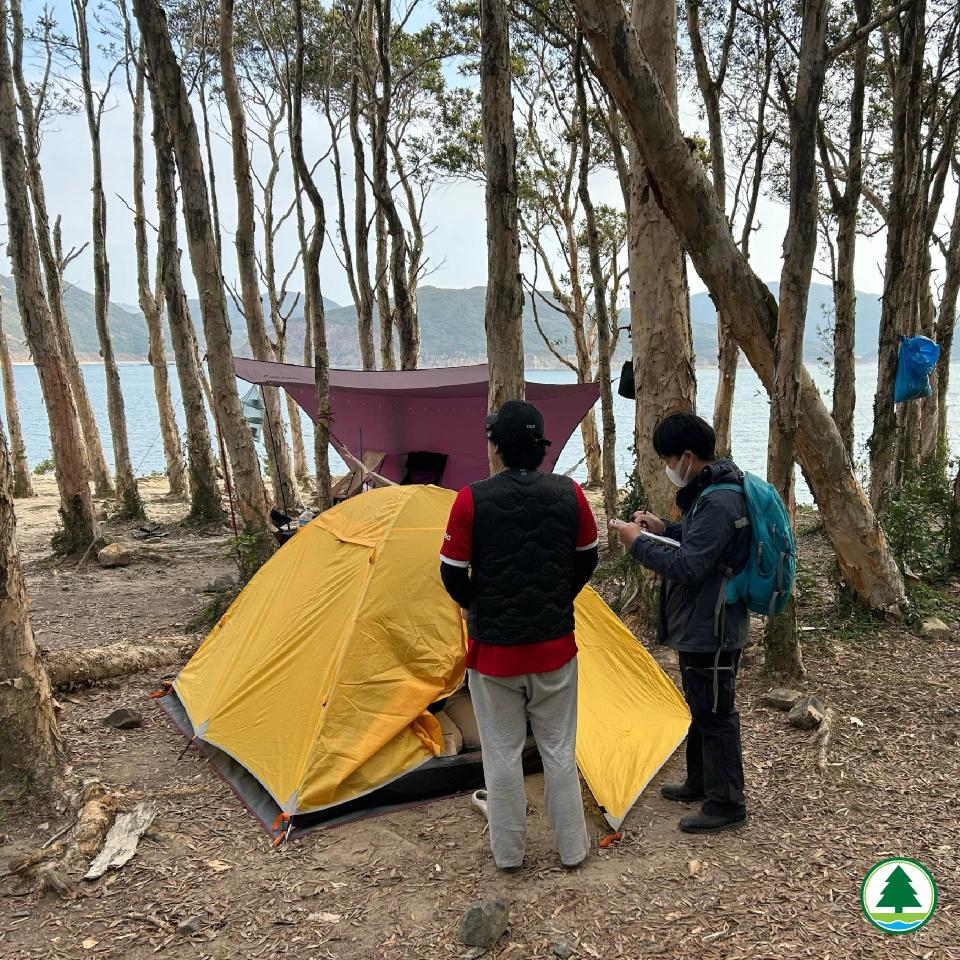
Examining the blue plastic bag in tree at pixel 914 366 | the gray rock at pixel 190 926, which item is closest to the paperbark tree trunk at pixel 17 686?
the gray rock at pixel 190 926

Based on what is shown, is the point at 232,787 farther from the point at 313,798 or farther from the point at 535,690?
the point at 535,690

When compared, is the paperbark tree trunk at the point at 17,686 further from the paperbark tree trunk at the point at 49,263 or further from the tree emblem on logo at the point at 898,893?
the paperbark tree trunk at the point at 49,263

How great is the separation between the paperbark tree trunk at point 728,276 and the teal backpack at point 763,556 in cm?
192

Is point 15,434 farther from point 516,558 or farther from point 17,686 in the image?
point 516,558

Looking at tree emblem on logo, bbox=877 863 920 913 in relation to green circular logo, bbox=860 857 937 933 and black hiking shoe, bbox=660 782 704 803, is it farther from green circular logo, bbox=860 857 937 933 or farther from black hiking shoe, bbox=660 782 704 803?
black hiking shoe, bbox=660 782 704 803

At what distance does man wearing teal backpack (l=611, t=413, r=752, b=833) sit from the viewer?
8.17 ft

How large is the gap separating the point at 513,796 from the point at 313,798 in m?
0.86

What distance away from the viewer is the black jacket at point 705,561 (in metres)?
2.47

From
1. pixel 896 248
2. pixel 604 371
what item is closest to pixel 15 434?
pixel 604 371

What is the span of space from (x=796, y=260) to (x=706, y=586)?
2.08 m

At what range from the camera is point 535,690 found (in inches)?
95.8

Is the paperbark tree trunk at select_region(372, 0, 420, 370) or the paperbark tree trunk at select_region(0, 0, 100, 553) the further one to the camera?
the paperbark tree trunk at select_region(372, 0, 420, 370)

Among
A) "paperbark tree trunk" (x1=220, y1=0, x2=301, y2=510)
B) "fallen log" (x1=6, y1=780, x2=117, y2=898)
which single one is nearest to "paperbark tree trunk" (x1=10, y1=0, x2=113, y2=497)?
"paperbark tree trunk" (x1=220, y1=0, x2=301, y2=510)

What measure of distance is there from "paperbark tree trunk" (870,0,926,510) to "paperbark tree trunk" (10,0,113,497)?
9417mm
